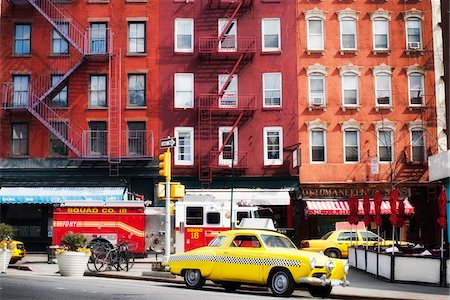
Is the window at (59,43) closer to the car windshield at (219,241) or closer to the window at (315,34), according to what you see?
the window at (315,34)

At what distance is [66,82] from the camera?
1484 inches

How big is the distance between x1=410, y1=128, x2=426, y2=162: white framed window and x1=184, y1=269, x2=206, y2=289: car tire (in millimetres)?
23065

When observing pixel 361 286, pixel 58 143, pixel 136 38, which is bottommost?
pixel 361 286

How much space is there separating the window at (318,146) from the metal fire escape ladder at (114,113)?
11.2 meters

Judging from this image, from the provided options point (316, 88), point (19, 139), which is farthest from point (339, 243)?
point (19, 139)

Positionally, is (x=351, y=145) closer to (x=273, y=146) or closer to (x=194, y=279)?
(x=273, y=146)

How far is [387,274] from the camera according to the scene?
64.8 ft

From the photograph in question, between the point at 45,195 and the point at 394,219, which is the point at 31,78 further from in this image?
the point at 394,219

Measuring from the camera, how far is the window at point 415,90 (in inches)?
1479

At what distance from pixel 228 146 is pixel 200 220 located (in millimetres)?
11267

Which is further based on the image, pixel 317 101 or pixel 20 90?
pixel 20 90

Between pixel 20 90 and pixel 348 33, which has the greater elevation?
pixel 348 33

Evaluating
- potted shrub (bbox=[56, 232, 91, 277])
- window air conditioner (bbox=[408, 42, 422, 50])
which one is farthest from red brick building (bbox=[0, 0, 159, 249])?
potted shrub (bbox=[56, 232, 91, 277])

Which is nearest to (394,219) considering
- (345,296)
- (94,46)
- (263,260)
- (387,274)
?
(387,274)
